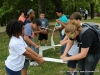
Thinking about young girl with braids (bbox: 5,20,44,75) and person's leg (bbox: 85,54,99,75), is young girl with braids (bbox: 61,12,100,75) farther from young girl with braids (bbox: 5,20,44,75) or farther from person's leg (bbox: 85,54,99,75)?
young girl with braids (bbox: 5,20,44,75)

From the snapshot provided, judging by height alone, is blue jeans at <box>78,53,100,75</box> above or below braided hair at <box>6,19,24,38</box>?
below

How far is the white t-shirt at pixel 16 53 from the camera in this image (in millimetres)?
3248

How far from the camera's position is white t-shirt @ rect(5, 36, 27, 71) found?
10.7 feet

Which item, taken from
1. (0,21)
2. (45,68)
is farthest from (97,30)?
(0,21)

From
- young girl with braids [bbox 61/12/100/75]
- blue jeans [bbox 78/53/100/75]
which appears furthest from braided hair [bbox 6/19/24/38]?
blue jeans [bbox 78/53/100/75]

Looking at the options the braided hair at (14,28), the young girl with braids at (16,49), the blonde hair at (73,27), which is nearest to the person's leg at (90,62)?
the blonde hair at (73,27)

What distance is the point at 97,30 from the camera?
10.9 feet

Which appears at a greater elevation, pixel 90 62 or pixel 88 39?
pixel 88 39

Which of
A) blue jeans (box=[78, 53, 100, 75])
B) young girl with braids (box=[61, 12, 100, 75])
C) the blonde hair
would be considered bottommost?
blue jeans (box=[78, 53, 100, 75])

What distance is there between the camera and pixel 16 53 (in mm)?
3359

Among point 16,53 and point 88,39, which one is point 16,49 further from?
point 88,39

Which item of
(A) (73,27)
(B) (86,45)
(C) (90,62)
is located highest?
(A) (73,27)

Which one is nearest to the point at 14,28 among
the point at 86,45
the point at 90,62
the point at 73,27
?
the point at 73,27

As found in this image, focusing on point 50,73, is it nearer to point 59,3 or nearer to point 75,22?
point 75,22
